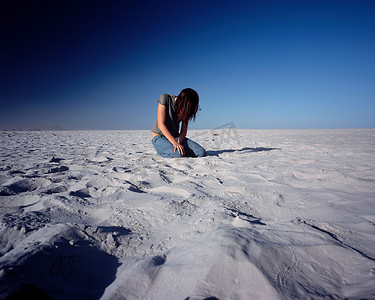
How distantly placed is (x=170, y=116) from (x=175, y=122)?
0.16 m

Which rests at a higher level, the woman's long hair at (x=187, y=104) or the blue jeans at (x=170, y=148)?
the woman's long hair at (x=187, y=104)

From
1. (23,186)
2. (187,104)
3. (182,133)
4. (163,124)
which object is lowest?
(23,186)

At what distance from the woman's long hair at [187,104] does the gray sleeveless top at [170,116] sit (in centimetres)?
9

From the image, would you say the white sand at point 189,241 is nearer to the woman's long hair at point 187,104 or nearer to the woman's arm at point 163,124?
the woman's arm at point 163,124

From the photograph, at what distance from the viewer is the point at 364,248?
843 mm

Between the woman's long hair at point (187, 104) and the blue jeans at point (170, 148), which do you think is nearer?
the woman's long hair at point (187, 104)

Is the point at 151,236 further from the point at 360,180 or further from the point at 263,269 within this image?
the point at 360,180

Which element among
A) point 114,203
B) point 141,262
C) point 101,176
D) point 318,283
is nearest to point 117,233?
point 141,262

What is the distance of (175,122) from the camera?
3.39 m

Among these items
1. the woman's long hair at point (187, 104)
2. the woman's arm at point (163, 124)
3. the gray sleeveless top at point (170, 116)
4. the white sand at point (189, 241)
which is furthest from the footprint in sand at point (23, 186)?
the woman's long hair at point (187, 104)

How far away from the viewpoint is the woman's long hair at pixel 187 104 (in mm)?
3068

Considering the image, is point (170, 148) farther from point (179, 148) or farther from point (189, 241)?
point (189, 241)

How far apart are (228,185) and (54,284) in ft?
4.68

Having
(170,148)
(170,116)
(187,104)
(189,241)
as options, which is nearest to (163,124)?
(170,116)
